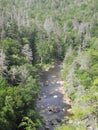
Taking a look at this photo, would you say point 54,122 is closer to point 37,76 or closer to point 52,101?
Result: point 52,101

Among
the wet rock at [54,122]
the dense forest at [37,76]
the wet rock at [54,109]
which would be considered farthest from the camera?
the wet rock at [54,109]

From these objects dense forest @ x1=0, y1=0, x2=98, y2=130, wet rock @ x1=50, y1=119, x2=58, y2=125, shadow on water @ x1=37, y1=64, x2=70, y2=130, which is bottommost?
shadow on water @ x1=37, y1=64, x2=70, y2=130

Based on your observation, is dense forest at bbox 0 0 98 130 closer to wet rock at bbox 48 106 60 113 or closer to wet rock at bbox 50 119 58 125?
wet rock at bbox 50 119 58 125

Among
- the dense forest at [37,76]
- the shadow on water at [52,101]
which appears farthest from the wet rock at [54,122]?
the dense forest at [37,76]

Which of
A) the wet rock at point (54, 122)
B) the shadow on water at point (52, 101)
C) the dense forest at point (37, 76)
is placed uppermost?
the dense forest at point (37, 76)

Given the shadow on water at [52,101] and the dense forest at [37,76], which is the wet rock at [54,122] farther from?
the dense forest at [37,76]

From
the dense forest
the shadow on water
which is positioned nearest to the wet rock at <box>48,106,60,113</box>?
the shadow on water

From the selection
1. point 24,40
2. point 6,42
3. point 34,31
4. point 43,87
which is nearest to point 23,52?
point 6,42

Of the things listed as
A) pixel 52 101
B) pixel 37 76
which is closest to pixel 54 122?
pixel 52 101
